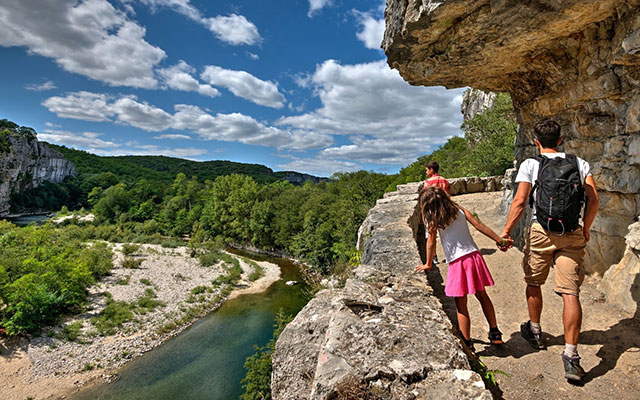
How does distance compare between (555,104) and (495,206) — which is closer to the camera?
(555,104)

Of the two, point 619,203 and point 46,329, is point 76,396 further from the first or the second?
point 619,203

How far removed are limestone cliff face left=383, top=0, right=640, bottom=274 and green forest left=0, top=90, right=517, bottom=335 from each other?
357cm

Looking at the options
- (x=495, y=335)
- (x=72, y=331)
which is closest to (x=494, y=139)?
(x=495, y=335)

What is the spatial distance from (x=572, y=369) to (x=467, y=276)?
0.96 meters

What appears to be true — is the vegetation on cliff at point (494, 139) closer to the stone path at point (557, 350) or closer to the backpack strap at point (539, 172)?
the stone path at point (557, 350)

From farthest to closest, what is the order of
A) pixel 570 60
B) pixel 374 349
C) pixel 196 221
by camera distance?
1. pixel 196 221
2. pixel 570 60
3. pixel 374 349

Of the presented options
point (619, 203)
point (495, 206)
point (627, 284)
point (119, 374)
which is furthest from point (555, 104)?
Result: point (119, 374)

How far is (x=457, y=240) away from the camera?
2781mm

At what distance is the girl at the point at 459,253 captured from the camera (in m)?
2.71

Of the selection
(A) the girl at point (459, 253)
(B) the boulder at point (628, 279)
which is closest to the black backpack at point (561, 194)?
(A) the girl at point (459, 253)

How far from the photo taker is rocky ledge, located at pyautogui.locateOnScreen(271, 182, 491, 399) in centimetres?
147

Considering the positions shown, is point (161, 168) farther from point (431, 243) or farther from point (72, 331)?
point (431, 243)

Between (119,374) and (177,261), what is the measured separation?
688 inches

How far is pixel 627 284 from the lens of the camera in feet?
11.4
